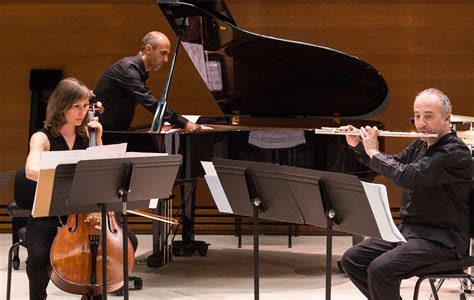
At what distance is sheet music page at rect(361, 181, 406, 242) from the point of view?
361 centimetres

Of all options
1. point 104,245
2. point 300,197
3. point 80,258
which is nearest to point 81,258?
point 80,258

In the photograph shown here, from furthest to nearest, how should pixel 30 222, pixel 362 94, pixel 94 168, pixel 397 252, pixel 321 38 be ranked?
pixel 321 38 < pixel 362 94 < pixel 30 222 < pixel 397 252 < pixel 94 168

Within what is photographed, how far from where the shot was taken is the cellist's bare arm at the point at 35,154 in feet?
14.3

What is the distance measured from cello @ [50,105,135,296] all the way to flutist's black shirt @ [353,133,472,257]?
1.34 metres

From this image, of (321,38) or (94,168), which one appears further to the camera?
(321,38)

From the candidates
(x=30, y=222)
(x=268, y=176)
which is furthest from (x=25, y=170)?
(x=268, y=176)

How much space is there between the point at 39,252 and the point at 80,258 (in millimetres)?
296

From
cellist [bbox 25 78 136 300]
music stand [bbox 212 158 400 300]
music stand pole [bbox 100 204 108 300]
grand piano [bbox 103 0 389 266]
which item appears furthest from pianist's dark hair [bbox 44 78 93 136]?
A: grand piano [bbox 103 0 389 266]

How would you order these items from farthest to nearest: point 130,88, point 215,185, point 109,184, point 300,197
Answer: point 130,88
point 215,185
point 109,184
point 300,197

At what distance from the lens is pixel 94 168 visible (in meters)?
3.92

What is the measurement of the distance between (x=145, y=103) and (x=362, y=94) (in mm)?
1547

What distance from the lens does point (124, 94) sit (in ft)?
20.3

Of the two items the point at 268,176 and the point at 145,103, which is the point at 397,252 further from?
the point at 145,103

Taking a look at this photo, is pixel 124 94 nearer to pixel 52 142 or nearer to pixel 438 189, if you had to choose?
pixel 52 142
